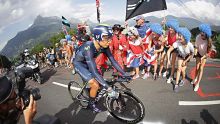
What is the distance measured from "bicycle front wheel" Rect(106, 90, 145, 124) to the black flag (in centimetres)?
763

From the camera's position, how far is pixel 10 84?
9.86 feet

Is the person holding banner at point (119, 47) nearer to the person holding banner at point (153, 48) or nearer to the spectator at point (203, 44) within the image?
the person holding banner at point (153, 48)

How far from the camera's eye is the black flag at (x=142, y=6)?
1205 centimetres

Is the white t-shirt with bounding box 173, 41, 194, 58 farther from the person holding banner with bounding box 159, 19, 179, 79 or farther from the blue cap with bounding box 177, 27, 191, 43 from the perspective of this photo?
the person holding banner with bounding box 159, 19, 179, 79

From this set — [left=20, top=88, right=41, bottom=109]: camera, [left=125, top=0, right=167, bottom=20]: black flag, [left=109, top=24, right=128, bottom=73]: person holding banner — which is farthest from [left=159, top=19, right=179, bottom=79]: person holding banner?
[left=20, top=88, right=41, bottom=109]: camera

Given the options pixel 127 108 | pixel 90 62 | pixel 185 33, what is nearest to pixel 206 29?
pixel 185 33

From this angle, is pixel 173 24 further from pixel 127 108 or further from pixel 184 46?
pixel 127 108

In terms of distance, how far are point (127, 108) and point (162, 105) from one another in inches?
48.6

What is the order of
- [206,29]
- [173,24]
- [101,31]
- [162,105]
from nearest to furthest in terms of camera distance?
[101,31]
[162,105]
[206,29]
[173,24]

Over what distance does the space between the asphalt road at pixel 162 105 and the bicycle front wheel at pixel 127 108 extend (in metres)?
0.19

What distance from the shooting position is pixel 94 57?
18.5 ft

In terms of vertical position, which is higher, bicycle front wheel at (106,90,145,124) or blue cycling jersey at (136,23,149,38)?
blue cycling jersey at (136,23,149,38)

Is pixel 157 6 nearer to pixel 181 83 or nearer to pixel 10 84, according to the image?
pixel 181 83

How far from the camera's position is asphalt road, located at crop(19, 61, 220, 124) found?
5.51m
